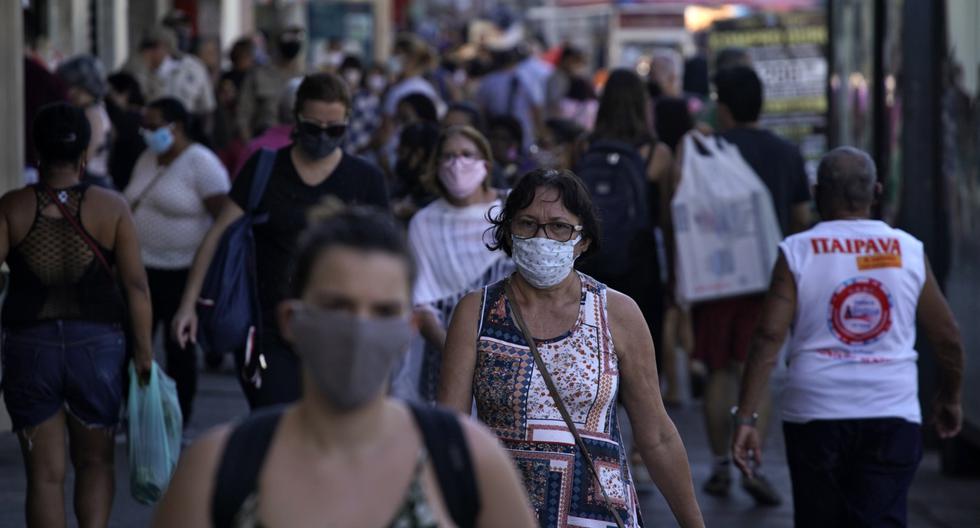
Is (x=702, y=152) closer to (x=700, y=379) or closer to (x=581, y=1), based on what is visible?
(x=700, y=379)

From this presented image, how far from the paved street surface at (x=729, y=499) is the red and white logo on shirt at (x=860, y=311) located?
2194 mm

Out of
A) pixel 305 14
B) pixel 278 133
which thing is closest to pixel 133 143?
pixel 278 133

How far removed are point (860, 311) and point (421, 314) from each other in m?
1.73

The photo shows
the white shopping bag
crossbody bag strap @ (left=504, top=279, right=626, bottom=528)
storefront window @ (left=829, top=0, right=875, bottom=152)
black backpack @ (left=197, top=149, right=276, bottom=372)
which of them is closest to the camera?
crossbody bag strap @ (left=504, top=279, right=626, bottom=528)

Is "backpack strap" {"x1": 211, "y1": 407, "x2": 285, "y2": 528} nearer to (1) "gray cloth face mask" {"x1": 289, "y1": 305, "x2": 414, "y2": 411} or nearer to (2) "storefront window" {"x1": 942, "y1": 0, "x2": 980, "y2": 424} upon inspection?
(1) "gray cloth face mask" {"x1": 289, "y1": 305, "x2": 414, "y2": 411}

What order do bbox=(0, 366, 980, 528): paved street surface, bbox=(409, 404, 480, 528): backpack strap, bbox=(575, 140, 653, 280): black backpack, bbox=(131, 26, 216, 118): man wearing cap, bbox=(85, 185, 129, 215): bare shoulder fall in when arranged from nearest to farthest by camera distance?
bbox=(409, 404, 480, 528): backpack strap, bbox=(85, 185, 129, 215): bare shoulder, bbox=(0, 366, 980, 528): paved street surface, bbox=(575, 140, 653, 280): black backpack, bbox=(131, 26, 216, 118): man wearing cap

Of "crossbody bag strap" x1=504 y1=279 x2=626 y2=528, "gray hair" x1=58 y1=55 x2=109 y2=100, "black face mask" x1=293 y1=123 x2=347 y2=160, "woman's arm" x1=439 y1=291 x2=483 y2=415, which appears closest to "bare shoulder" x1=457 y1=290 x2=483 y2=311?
"woman's arm" x1=439 y1=291 x2=483 y2=415

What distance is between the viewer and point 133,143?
35.9ft

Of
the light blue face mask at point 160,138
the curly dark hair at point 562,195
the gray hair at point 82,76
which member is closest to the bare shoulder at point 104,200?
the curly dark hair at point 562,195

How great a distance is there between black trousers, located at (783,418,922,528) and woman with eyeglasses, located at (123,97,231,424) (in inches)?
162

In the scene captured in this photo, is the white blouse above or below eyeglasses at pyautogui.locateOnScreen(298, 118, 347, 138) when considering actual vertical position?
below

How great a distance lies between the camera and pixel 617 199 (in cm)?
828

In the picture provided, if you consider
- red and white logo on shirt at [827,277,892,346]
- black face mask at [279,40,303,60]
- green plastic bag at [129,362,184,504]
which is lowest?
green plastic bag at [129,362,184,504]

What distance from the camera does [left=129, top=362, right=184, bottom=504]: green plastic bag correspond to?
644 centimetres
